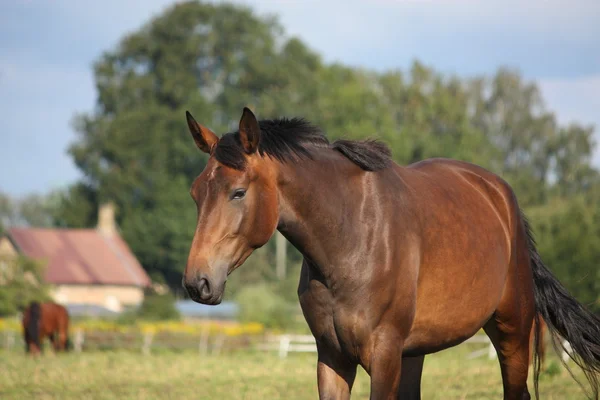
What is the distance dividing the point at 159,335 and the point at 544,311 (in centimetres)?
2330

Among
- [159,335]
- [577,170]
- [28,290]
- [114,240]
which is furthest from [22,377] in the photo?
[577,170]

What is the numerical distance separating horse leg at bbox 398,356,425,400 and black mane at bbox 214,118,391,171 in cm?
171

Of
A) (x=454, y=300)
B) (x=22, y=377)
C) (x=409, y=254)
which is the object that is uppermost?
(x=409, y=254)

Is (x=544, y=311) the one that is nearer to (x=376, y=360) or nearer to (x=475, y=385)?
(x=376, y=360)

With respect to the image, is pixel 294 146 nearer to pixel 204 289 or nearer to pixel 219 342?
pixel 204 289

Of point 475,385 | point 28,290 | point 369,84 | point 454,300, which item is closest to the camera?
point 454,300

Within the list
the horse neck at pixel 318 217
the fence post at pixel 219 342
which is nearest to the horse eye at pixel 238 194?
the horse neck at pixel 318 217

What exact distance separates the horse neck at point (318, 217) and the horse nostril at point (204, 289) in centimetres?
79

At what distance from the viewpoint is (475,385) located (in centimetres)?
1098

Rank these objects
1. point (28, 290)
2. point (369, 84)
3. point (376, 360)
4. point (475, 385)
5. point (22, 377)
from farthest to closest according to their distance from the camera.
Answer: point (369, 84)
point (28, 290)
point (22, 377)
point (475, 385)
point (376, 360)

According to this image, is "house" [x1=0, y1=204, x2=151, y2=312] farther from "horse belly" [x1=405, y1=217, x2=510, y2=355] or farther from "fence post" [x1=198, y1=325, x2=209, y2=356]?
"horse belly" [x1=405, y1=217, x2=510, y2=355]

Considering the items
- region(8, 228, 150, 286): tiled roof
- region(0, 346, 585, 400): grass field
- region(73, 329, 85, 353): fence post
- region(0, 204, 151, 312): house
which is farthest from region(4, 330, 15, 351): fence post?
region(8, 228, 150, 286): tiled roof

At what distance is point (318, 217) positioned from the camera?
217 inches

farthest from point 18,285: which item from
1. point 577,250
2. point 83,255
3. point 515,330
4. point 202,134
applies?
point 202,134
